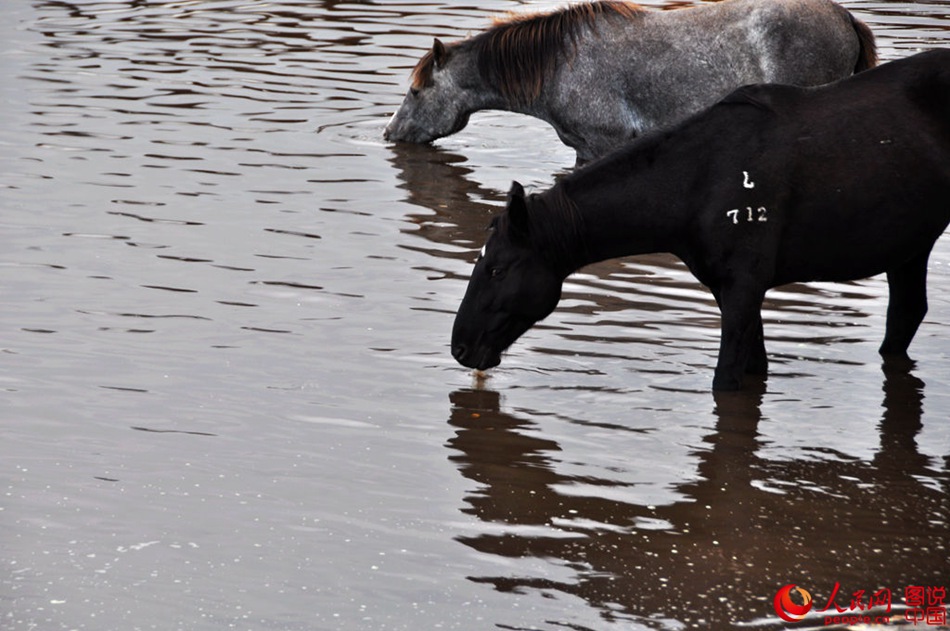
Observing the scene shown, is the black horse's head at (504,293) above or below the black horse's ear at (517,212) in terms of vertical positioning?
below

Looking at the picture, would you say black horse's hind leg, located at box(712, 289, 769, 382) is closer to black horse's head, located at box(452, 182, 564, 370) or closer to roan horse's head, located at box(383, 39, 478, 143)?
black horse's head, located at box(452, 182, 564, 370)

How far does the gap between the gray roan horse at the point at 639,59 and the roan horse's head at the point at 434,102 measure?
0.13 feet

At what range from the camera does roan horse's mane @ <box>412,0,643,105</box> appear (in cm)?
1195

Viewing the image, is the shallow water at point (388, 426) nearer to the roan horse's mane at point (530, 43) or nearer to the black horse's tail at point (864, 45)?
the roan horse's mane at point (530, 43)

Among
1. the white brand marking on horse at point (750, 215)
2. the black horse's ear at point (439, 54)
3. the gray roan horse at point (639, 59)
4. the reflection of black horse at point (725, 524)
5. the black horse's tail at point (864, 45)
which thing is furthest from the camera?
the black horse's ear at point (439, 54)

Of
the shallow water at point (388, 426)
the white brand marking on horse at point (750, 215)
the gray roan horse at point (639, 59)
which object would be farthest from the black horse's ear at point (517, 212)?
the gray roan horse at point (639, 59)

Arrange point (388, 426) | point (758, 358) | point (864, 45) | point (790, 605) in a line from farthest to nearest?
point (864, 45) < point (758, 358) < point (388, 426) < point (790, 605)

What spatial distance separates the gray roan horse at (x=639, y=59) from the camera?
11.2m

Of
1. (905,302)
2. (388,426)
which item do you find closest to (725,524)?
(388,426)

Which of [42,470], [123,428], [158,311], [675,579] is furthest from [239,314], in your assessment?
[675,579]

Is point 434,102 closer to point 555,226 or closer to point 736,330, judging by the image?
point 555,226

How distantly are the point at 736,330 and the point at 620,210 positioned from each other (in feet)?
2.63

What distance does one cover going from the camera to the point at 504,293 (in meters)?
7.14

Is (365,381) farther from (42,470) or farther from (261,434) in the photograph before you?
(42,470)
